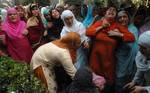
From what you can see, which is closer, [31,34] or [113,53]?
[113,53]

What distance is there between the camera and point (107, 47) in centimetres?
A: 700

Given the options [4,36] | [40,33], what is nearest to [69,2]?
[40,33]

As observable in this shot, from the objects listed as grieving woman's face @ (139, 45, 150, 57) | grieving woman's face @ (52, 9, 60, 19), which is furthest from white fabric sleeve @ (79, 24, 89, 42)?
grieving woman's face @ (139, 45, 150, 57)

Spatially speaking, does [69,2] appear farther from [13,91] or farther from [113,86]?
[13,91]

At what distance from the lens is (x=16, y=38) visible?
8102mm

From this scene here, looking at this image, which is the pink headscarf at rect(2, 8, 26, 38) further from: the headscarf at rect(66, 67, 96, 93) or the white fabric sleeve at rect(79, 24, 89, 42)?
the headscarf at rect(66, 67, 96, 93)

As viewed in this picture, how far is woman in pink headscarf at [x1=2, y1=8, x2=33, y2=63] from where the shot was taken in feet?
26.6

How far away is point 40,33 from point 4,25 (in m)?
0.74

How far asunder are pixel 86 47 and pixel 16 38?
4.87 feet

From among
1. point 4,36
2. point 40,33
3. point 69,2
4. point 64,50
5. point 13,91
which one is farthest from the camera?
point 69,2

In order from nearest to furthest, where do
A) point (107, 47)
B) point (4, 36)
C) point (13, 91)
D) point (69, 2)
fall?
point (13, 91), point (107, 47), point (4, 36), point (69, 2)

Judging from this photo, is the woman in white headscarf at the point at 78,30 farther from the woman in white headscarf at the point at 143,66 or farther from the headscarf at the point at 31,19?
the woman in white headscarf at the point at 143,66

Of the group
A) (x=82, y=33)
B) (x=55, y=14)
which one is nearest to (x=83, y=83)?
(x=82, y=33)

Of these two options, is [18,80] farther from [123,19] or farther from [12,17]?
[12,17]
